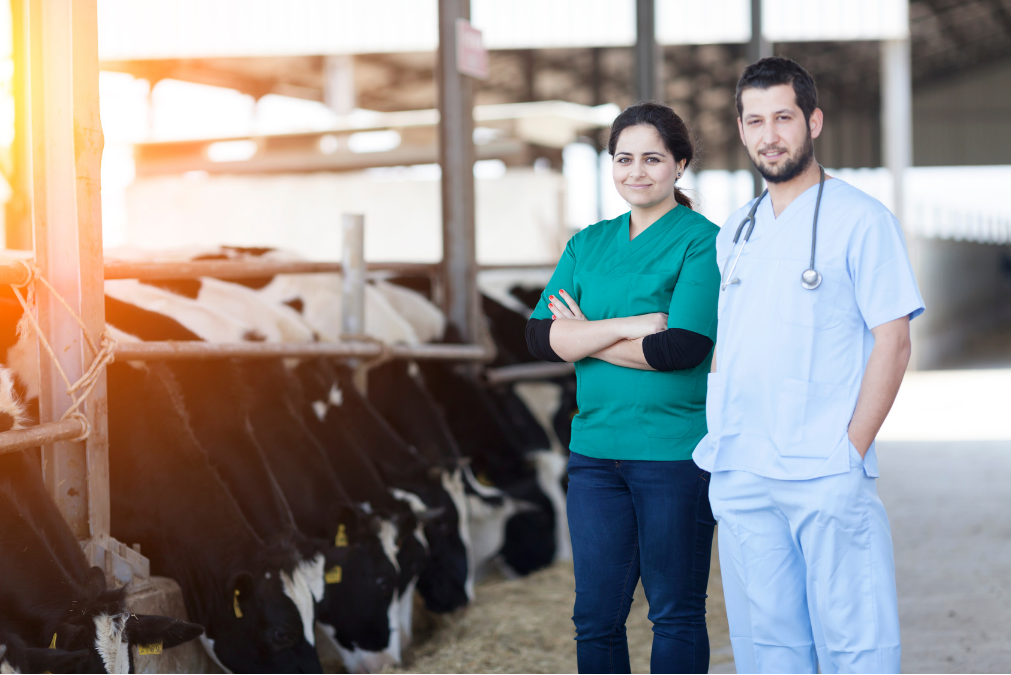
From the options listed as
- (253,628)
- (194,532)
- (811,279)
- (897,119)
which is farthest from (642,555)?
(897,119)

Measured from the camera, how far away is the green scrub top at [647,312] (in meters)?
2.21

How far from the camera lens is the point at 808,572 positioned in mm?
1972

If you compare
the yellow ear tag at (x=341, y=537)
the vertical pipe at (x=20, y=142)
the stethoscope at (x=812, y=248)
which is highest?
the vertical pipe at (x=20, y=142)

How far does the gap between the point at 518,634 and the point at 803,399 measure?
7.46ft

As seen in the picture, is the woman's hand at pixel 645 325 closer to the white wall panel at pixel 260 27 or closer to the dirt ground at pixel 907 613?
the dirt ground at pixel 907 613

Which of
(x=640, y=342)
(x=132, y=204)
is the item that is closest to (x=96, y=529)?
(x=640, y=342)

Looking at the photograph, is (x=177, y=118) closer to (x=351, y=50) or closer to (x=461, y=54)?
(x=351, y=50)

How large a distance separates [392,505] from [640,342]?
2.06 m

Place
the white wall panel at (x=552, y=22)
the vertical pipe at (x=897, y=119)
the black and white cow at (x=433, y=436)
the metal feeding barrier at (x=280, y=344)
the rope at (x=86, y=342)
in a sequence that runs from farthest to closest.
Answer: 1. the vertical pipe at (x=897, y=119)
2. the white wall panel at (x=552, y=22)
3. the black and white cow at (x=433, y=436)
4. the metal feeding barrier at (x=280, y=344)
5. the rope at (x=86, y=342)

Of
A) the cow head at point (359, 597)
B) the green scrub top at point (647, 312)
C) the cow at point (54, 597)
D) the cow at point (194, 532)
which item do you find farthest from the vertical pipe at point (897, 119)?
the cow at point (54, 597)

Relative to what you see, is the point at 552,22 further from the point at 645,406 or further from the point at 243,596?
the point at 645,406

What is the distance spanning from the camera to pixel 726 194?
86.5 ft

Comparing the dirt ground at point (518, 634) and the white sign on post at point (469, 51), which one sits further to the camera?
the white sign on post at point (469, 51)

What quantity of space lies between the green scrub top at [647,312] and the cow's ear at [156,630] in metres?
1.08
